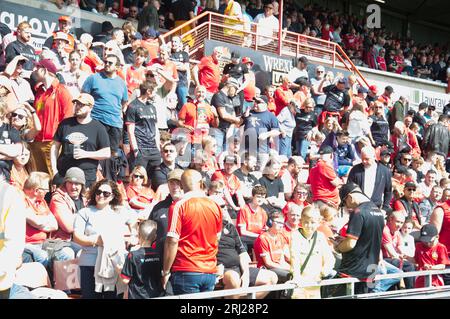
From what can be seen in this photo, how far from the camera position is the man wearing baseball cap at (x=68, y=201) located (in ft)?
23.6

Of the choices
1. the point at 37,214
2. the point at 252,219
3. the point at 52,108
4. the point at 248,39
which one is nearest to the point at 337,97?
the point at 248,39

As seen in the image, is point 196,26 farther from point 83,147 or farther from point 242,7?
point 83,147

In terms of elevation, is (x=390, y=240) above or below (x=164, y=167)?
below

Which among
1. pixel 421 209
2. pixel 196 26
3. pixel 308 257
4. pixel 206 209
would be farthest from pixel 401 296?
pixel 196 26

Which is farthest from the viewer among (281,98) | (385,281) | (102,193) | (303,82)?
(303,82)

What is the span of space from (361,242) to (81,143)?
10.3 ft

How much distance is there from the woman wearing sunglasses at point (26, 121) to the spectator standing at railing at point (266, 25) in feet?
31.2

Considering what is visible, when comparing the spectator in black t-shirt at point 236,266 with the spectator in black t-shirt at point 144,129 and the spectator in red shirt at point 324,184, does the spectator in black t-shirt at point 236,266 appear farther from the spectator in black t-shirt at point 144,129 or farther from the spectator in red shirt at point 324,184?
the spectator in red shirt at point 324,184

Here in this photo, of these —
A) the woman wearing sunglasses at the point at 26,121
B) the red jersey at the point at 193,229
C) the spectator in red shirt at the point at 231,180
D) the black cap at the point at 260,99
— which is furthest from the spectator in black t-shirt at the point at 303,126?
the red jersey at the point at 193,229

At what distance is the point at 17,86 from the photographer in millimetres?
9758

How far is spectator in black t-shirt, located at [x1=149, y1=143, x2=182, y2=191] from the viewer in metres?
9.06

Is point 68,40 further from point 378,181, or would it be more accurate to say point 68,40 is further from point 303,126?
point 378,181

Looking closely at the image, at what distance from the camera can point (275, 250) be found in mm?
7820

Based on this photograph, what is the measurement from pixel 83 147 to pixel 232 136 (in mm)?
3957
